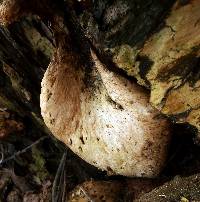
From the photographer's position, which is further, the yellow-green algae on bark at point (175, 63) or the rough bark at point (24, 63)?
the rough bark at point (24, 63)

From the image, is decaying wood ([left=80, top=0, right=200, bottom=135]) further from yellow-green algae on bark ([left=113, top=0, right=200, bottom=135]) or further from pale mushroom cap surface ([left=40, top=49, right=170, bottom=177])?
pale mushroom cap surface ([left=40, top=49, right=170, bottom=177])

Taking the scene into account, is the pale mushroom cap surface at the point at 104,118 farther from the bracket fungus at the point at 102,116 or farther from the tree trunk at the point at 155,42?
the tree trunk at the point at 155,42

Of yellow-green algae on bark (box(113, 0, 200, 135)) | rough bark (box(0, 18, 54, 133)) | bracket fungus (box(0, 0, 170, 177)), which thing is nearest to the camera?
yellow-green algae on bark (box(113, 0, 200, 135))

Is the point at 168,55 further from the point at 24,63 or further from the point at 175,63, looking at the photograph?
the point at 24,63

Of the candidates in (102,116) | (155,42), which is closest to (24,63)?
(102,116)

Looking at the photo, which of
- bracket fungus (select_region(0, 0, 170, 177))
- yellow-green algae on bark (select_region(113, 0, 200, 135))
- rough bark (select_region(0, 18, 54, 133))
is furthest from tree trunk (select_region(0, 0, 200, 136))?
rough bark (select_region(0, 18, 54, 133))

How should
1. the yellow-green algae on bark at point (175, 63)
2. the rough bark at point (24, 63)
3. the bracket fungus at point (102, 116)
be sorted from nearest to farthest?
the yellow-green algae on bark at point (175, 63) → the bracket fungus at point (102, 116) → the rough bark at point (24, 63)

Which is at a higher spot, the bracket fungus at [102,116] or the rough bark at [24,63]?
the rough bark at [24,63]

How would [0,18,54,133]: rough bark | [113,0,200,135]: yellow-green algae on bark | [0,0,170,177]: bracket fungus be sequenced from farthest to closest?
[0,18,54,133]: rough bark, [0,0,170,177]: bracket fungus, [113,0,200,135]: yellow-green algae on bark

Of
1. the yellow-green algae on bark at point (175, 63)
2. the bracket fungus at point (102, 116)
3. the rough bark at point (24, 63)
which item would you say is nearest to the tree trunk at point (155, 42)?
the yellow-green algae on bark at point (175, 63)
